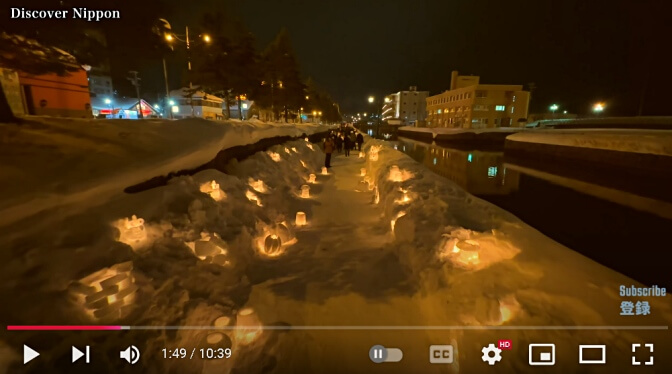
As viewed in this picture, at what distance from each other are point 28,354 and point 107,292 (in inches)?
29.8

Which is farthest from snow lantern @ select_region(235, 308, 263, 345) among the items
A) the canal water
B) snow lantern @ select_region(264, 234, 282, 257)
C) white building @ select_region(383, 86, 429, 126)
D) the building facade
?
white building @ select_region(383, 86, 429, 126)

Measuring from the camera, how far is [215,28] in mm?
21625

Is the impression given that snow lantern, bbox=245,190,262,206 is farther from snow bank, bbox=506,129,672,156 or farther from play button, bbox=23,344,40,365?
snow bank, bbox=506,129,672,156

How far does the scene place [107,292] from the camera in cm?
291

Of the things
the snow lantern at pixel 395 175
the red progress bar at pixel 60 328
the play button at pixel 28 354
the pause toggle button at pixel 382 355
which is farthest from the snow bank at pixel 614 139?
the play button at pixel 28 354

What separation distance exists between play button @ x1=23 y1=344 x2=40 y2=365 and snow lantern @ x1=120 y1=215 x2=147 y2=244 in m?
1.63

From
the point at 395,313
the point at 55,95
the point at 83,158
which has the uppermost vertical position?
the point at 55,95

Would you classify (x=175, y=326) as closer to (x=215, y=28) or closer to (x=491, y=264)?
(x=491, y=264)

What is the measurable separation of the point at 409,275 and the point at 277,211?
410 centimetres

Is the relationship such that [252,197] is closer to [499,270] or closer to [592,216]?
[499,270]

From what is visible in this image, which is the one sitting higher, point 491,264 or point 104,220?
point 104,220

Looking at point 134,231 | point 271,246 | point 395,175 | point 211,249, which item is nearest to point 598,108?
point 395,175

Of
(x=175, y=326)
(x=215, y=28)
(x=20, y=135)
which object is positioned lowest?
(x=175, y=326)

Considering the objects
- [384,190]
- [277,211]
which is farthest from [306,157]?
[277,211]
